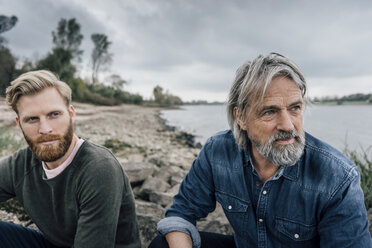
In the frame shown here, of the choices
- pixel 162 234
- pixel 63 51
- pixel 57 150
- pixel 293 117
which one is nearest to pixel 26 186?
pixel 57 150

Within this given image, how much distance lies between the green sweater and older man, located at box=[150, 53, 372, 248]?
335 mm

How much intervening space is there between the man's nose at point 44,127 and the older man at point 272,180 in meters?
0.90

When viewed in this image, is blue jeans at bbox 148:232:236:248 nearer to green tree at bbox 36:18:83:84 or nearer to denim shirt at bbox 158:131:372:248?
denim shirt at bbox 158:131:372:248

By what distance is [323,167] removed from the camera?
1.42m

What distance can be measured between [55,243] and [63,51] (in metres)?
20.6

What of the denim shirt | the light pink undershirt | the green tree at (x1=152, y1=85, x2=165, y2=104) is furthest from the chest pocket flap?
the green tree at (x1=152, y1=85, x2=165, y2=104)

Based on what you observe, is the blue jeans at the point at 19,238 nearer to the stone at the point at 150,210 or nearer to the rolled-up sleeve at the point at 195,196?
the rolled-up sleeve at the point at 195,196

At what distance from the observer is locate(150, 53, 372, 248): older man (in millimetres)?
1349

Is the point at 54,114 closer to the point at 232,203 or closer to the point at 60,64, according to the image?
the point at 232,203

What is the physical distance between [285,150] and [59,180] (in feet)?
4.24

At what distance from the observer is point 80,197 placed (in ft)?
4.91

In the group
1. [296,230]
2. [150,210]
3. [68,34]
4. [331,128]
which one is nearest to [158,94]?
[68,34]

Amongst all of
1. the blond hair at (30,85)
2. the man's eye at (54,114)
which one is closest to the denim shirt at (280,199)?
the man's eye at (54,114)

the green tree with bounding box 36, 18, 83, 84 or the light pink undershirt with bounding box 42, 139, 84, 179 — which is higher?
the green tree with bounding box 36, 18, 83, 84
